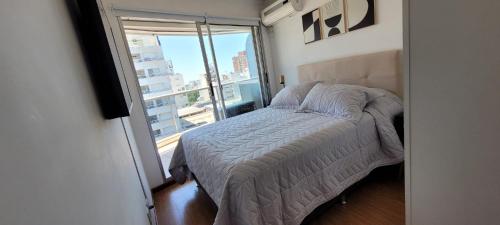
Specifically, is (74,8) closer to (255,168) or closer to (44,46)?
(44,46)

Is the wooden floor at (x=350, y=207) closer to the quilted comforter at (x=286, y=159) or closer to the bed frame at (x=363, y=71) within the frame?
the bed frame at (x=363, y=71)

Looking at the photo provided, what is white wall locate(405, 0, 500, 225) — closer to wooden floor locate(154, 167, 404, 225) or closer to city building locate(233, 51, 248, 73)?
wooden floor locate(154, 167, 404, 225)

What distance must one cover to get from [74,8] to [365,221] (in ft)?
7.61

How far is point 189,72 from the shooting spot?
3199 mm

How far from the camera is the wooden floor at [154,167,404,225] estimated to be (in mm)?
1664

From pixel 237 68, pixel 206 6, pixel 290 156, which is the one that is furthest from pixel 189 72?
pixel 290 156

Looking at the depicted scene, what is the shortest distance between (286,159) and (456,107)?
0.90 m

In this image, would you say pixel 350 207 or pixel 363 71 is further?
pixel 363 71

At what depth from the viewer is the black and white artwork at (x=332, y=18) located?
249 centimetres

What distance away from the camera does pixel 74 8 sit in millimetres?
1077

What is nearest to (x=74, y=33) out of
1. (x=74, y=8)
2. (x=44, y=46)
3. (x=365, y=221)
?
(x=74, y=8)

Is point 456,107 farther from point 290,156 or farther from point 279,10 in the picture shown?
point 279,10

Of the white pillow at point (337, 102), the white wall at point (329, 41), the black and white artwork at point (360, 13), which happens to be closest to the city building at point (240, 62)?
the white wall at point (329, 41)

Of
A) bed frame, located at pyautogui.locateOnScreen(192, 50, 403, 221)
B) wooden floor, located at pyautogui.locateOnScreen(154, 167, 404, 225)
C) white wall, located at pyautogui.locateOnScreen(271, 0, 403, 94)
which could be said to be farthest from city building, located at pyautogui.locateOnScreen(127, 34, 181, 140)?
white wall, located at pyautogui.locateOnScreen(271, 0, 403, 94)
